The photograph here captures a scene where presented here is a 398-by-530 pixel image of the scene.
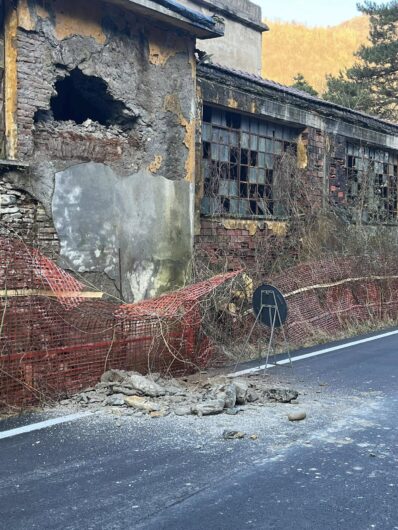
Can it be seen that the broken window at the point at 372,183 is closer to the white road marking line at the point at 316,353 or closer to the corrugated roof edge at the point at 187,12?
the white road marking line at the point at 316,353

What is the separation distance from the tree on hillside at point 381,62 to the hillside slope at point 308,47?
1812 inches

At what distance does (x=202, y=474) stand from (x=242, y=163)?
1027 cm

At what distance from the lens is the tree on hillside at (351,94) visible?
108 ft

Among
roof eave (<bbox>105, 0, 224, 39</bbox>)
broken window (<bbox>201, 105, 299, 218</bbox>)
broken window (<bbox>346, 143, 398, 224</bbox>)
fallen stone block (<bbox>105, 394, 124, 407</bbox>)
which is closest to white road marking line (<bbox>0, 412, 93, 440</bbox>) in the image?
fallen stone block (<bbox>105, 394, 124, 407</bbox>)

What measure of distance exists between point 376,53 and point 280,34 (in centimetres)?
5537

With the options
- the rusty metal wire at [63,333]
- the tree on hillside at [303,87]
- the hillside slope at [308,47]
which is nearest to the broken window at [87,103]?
the rusty metal wire at [63,333]

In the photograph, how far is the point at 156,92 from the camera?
10.7 metres

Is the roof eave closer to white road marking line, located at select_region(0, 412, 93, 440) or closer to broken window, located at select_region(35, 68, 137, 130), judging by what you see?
broken window, located at select_region(35, 68, 137, 130)

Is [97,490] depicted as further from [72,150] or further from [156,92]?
[156,92]

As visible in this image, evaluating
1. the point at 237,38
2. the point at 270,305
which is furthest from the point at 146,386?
the point at 237,38

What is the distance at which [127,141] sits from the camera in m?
10.3

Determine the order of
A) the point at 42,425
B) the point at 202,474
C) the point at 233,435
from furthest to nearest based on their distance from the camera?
the point at 42,425
the point at 233,435
the point at 202,474

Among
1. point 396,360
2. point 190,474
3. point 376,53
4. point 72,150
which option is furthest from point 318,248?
point 376,53

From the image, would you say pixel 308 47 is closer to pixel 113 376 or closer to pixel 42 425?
pixel 113 376
